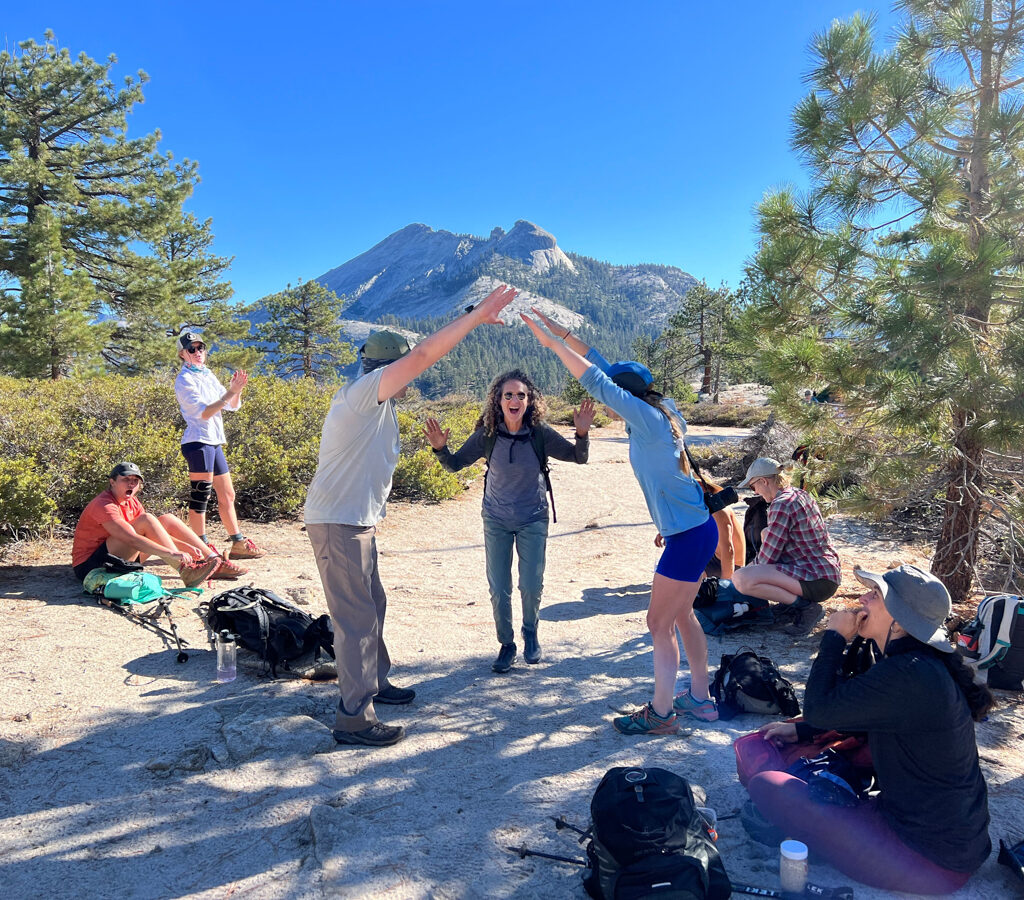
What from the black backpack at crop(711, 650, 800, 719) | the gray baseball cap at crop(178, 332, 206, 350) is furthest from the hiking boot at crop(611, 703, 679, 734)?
the gray baseball cap at crop(178, 332, 206, 350)

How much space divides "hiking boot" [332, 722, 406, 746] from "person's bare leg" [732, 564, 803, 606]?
278 centimetres

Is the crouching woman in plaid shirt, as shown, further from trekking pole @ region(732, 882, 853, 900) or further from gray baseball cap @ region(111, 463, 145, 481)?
gray baseball cap @ region(111, 463, 145, 481)

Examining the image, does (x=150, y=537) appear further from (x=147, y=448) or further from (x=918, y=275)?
(x=918, y=275)

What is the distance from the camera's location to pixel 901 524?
26.2 feet

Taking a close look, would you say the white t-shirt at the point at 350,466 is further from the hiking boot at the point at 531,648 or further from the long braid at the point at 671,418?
the hiking boot at the point at 531,648

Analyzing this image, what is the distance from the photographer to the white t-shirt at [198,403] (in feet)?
18.7

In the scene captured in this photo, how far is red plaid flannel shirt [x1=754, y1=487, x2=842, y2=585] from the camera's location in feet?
15.7

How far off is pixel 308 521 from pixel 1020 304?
4.36 meters

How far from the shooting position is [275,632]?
409cm

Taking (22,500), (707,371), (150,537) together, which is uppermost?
(707,371)

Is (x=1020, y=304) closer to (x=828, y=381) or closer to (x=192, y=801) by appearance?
(x=828, y=381)

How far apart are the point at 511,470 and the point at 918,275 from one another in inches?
104

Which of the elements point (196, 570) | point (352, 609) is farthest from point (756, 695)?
point (196, 570)

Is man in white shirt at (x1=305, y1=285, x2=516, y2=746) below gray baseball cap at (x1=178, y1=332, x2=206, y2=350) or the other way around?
below
